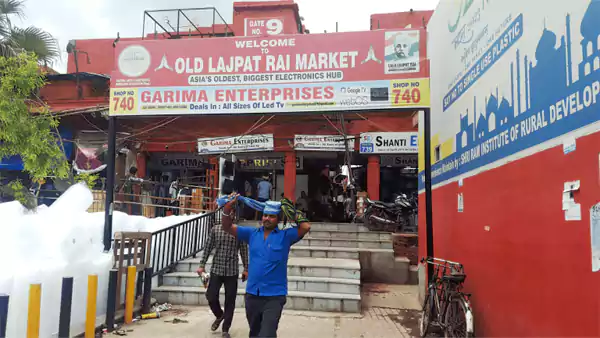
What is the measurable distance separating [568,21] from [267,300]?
11.1 ft

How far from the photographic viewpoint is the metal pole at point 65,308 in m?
4.89

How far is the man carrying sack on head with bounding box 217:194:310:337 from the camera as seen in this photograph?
3906mm

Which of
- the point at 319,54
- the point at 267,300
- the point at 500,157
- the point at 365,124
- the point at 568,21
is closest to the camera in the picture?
the point at 568,21

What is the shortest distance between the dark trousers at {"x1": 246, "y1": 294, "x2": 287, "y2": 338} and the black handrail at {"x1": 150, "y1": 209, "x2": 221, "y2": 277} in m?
4.11

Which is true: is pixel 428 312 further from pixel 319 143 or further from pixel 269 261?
pixel 319 143

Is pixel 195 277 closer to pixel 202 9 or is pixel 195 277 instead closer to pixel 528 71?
pixel 528 71

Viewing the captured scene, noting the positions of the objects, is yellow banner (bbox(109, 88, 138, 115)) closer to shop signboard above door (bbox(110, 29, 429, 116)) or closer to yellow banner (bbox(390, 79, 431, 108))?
shop signboard above door (bbox(110, 29, 429, 116))

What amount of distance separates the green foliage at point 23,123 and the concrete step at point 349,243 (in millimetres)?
6252

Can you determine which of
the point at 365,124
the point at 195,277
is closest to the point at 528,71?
the point at 195,277

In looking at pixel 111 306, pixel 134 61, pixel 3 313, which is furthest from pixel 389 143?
pixel 3 313

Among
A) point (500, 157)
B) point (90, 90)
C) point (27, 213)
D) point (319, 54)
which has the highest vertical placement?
point (90, 90)

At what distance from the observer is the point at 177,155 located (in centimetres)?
1641

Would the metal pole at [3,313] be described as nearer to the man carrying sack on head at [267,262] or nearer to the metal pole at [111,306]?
the metal pole at [111,306]

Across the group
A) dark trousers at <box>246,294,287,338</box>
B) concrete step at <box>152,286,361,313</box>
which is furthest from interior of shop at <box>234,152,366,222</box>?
dark trousers at <box>246,294,287,338</box>
